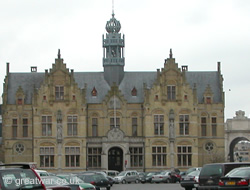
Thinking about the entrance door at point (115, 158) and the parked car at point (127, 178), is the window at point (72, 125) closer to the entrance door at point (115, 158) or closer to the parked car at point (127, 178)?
the entrance door at point (115, 158)

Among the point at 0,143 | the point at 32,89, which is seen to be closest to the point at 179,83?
the point at 32,89

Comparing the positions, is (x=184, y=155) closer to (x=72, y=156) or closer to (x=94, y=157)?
(x=94, y=157)

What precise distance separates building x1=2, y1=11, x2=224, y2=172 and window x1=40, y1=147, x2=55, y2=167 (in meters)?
0.11

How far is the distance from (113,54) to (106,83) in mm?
4212

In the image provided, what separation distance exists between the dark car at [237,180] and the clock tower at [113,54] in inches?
2302

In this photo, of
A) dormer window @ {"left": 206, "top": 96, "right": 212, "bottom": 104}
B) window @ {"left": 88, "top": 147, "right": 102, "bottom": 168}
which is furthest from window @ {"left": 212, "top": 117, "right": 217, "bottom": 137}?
window @ {"left": 88, "top": 147, "right": 102, "bottom": 168}

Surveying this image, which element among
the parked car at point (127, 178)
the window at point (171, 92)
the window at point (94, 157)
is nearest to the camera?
the parked car at point (127, 178)

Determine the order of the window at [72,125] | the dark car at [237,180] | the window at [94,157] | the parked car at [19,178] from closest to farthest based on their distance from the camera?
1. the parked car at [19,178]
2. the dark car at [237,180]
3. the window at [72,125]
4. the window at [94,157]

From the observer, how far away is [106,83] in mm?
87562

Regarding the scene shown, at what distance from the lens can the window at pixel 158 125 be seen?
83.8m

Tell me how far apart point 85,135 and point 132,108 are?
6.41 metres

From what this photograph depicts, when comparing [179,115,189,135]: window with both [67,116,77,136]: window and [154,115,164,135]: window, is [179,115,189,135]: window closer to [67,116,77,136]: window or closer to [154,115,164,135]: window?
[154,115,164,135]: window

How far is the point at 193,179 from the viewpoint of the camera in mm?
43656

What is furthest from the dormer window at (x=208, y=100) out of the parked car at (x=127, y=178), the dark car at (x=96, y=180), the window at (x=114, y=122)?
the dark car at (x=96, y=180)
